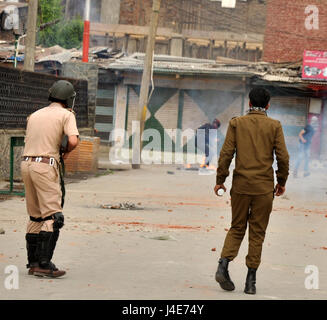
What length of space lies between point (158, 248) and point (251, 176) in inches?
110

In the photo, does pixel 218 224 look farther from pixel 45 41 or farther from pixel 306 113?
pixel 45 41

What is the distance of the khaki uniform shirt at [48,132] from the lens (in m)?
7.92

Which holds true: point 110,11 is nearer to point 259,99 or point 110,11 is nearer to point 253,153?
point 259,99

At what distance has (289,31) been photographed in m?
44.8

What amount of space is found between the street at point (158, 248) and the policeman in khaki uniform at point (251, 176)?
0.42 meters

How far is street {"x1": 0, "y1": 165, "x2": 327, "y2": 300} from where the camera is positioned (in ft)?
24.6

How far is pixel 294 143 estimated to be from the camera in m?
36.5

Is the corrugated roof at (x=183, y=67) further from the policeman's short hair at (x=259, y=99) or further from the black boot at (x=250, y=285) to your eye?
the black boot at (x=250, y=285)

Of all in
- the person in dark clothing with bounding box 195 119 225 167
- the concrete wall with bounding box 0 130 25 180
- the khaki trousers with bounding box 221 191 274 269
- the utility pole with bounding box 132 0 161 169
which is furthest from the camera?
the person in dark clothing with bounding box 195 119 225 167

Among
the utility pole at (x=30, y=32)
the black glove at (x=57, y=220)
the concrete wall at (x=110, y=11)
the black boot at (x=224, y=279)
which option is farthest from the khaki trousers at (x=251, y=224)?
the concrete wall at (x=110, y=11)

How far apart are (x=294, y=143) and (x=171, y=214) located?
22.8 metres

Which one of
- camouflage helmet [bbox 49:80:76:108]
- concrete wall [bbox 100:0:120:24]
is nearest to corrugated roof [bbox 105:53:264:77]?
concrete wall [bbox 100:0:120:24]

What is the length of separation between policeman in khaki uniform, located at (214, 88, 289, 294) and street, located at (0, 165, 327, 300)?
1.37ft
